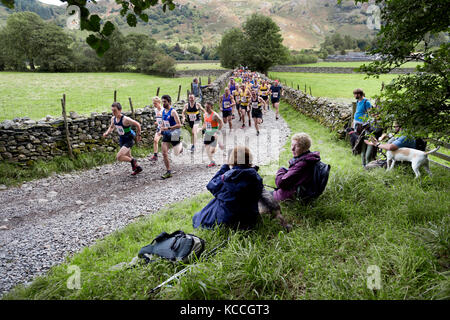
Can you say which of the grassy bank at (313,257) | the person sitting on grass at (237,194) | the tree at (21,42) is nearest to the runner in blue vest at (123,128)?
the grassy bank at (313,257)

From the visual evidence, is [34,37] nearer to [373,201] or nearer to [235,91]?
[235,91]

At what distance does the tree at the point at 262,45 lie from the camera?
2235 inches

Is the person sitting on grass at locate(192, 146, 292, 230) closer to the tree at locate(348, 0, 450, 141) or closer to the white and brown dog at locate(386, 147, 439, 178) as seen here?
the tree at locate(348, 0, 450, 141)

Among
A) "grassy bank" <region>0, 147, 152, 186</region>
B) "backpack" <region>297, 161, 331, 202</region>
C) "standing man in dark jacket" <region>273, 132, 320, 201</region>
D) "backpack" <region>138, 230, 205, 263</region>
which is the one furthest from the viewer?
"grassy bank" <region>0, 147, 152, 186</region>

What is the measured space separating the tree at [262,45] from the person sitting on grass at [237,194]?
2249 inches

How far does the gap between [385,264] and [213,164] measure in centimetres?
611

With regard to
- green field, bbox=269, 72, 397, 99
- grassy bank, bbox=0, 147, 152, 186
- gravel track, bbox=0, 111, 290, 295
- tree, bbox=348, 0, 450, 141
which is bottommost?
gravel track, bbox=0, 111, 290, 295

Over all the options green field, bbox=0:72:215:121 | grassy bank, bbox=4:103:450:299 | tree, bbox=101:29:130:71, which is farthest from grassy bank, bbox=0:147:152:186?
tree, bbox=101:29:130:71

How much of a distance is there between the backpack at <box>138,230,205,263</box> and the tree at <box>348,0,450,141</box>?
2813mm

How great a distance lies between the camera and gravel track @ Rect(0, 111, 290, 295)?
427cm

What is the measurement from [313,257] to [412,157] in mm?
3791

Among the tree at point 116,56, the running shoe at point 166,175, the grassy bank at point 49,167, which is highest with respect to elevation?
the tree at point 116,56

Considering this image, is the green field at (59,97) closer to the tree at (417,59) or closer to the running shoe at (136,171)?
the running shoe at (136,171)
